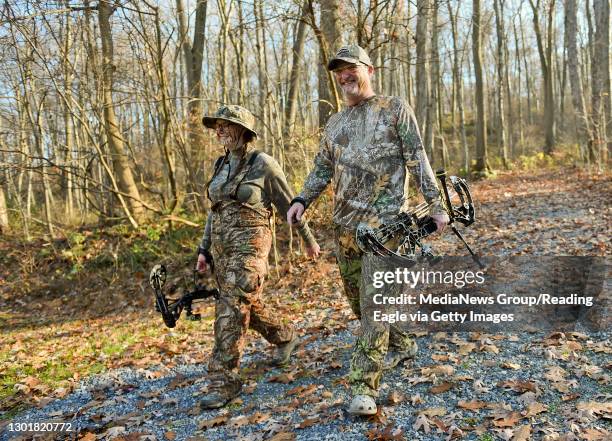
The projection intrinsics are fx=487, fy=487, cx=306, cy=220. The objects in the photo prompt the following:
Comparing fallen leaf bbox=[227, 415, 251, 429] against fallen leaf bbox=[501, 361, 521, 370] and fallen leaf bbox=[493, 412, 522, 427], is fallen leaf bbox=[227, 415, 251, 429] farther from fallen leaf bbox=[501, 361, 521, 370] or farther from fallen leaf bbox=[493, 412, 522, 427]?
fallen leaf bbox=[501, 361, 521, 370]

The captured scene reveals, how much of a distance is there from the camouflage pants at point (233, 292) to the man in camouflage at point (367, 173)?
1.87ft

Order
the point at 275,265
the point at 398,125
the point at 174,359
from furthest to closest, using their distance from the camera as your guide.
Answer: the point at 275,265 → the point at 174,359 → the point at 398,125

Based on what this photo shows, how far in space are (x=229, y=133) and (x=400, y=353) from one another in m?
2.36

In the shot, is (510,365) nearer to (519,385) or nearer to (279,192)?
(519,385)

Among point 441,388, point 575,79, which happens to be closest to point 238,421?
point 441,388

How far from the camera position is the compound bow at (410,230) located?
3.23m

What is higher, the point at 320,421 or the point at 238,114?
the point at 238,114

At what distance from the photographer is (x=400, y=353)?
4.17 m

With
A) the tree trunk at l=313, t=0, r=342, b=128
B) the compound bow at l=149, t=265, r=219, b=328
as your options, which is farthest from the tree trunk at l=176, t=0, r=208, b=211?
the compound bow at l=149, t=265, r=219, b=328

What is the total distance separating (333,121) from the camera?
3.72 m

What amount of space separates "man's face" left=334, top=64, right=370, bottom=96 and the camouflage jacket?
967 mm

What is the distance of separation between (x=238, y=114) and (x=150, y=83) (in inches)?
236

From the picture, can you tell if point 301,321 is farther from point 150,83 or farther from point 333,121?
point 150,83

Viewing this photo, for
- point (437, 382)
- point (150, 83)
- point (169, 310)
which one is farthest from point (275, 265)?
point (437, 382)
